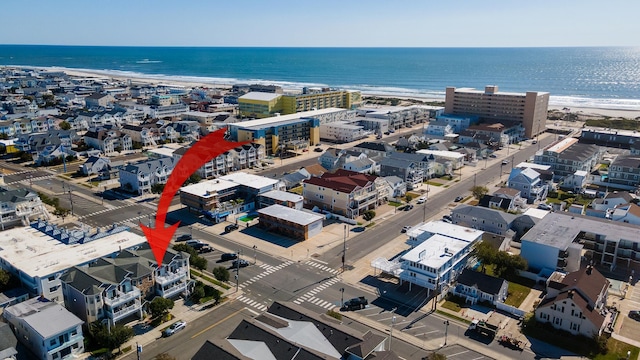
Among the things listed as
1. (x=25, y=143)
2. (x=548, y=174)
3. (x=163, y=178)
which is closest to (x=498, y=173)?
(x=548, y=174)

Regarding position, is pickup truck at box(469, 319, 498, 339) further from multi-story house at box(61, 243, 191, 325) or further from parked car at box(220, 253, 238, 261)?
multi-story house at box(61, 243, 191, 325)

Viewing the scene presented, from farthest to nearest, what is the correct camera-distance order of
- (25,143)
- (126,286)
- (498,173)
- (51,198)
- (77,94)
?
(77,94) → (25,143) → (498,173) → (51,198) → (126,286)

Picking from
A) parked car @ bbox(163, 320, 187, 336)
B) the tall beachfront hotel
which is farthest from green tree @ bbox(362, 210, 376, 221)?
the tall beachfront hotel

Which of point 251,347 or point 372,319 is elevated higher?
point 251,347

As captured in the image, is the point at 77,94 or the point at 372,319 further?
the point at 77,94

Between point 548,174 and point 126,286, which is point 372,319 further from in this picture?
point 548,174

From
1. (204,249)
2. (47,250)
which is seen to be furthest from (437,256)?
(47,250)
